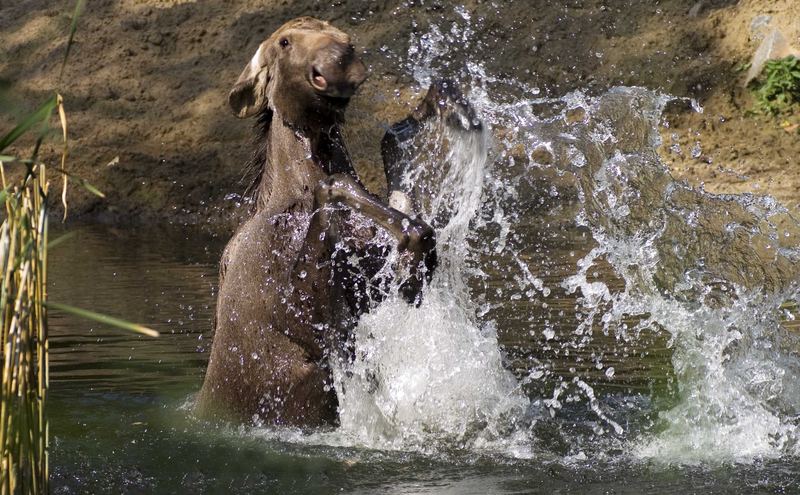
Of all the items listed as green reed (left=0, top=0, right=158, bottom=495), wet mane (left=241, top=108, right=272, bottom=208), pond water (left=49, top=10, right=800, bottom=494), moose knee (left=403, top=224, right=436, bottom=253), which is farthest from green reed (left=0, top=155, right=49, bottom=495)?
wet mane (left=241, top=108, right=272, bottom=208)

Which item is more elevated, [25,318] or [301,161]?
[301,161]

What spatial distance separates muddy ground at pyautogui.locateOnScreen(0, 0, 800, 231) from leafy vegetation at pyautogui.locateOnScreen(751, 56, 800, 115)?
194 mm

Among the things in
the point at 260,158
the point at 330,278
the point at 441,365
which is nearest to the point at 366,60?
the point at 260,158

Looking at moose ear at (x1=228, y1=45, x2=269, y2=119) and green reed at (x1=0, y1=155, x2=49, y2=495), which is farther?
moose ear at (x1=228, y1=45, x2=269, y2=119)

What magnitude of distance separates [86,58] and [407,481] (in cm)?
1349

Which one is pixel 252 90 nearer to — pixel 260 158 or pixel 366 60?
pixel 260 158

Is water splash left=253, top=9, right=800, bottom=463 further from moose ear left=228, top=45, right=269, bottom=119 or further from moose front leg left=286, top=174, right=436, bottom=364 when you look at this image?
moose ear left=228, top=45, right=269, bottom=119

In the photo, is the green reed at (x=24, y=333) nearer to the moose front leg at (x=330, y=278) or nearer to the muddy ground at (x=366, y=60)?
the moose front leg at (x=330, y=278)

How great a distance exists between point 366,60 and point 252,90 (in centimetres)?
946

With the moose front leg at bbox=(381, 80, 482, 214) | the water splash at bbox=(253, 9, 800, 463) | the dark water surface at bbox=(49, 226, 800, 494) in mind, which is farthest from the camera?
the moose front leg at bbox=(381, 80, 482, 214)

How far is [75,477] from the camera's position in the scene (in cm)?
492

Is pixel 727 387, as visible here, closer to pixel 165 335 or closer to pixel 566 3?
pixel 165 335

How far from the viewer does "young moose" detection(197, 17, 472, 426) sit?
5367mm

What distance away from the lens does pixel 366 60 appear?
15.1 metres
